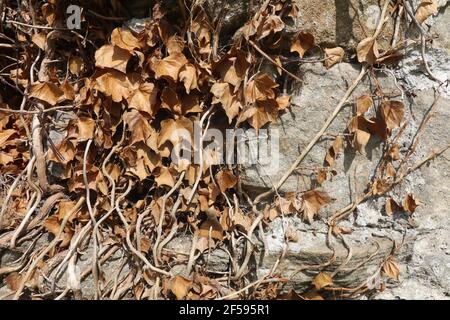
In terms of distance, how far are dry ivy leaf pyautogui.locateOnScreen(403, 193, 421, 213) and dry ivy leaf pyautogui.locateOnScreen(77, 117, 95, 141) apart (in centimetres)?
98

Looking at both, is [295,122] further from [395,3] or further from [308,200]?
[395,3]

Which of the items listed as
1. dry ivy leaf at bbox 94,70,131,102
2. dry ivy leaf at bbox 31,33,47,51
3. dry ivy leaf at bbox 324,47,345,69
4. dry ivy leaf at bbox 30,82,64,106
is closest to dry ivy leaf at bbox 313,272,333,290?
dry ivy leaf at bbox 324,47,345,69

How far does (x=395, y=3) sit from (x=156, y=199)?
93 centimetres

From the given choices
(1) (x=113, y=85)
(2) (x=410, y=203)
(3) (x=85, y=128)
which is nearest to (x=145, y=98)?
(1) (x=113, y=85)

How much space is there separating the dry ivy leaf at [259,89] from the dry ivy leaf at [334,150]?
9.4 inches

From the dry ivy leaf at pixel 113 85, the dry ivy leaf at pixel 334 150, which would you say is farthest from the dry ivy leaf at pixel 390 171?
the dry ivy leaf at pixel 113 85

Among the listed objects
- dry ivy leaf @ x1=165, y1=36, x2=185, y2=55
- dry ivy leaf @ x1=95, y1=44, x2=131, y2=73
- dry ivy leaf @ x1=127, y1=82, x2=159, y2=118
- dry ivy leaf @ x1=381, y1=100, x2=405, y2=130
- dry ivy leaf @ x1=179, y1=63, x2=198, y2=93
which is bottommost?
dry ivy leaf @ x1=381, y1=100, x2=405, y2=130

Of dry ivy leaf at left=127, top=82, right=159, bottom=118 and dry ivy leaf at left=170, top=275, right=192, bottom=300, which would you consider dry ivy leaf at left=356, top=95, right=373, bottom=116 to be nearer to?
dry ivy leaf at left=127, top=82, right=159, bottom=118

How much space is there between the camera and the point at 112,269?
1.29 metres

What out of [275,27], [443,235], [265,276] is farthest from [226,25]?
[443,235]

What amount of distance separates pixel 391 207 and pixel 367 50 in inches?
19.0

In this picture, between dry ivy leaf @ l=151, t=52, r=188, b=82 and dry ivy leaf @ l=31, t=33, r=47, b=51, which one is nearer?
dry ivy leaf @ l=151, t=52, r=188, b=82

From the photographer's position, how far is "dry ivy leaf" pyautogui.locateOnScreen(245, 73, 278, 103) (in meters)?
1.24

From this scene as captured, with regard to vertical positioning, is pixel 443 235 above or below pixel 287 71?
below
